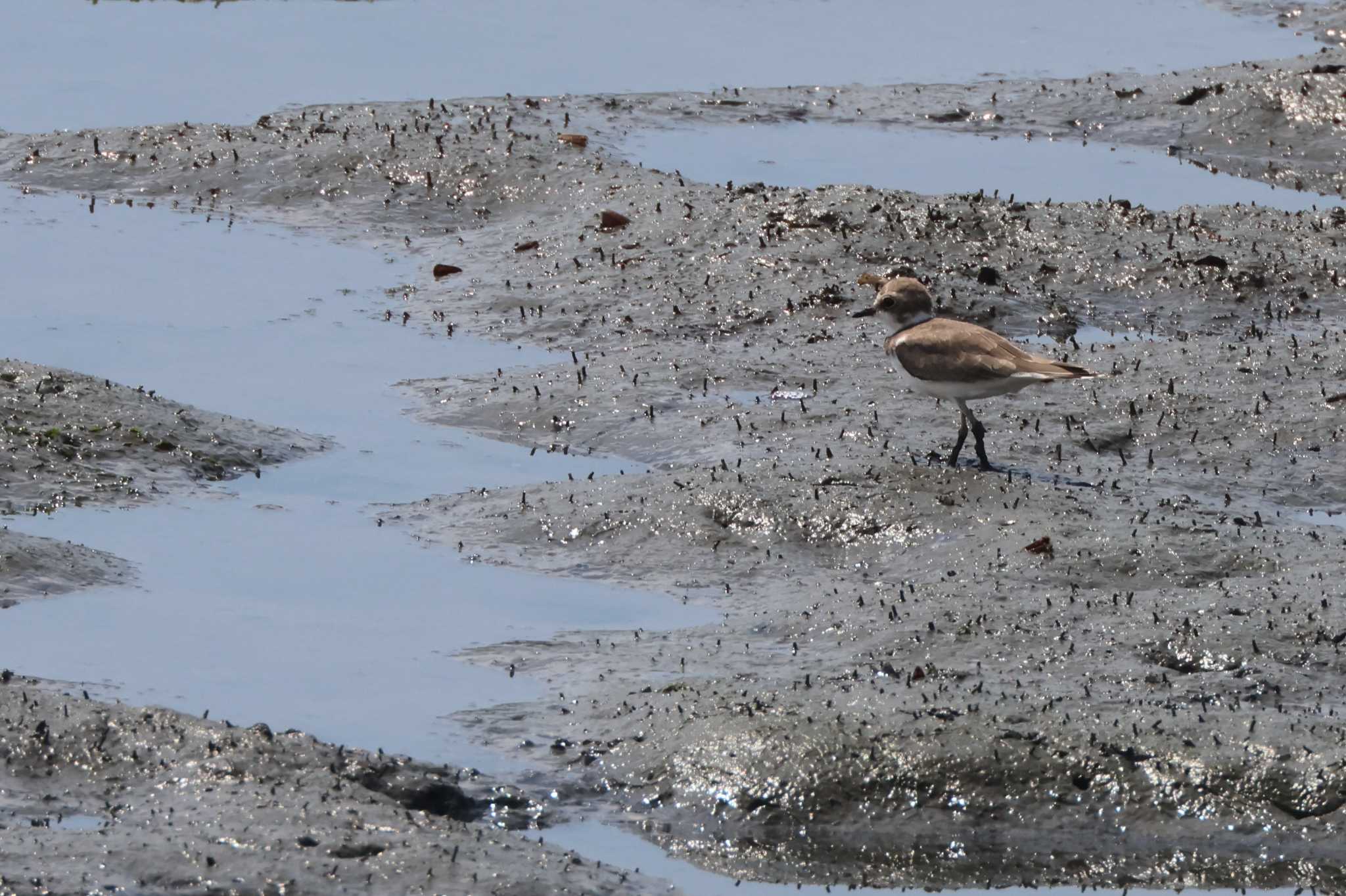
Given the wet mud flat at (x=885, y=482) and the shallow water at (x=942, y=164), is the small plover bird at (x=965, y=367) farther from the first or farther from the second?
the shallow water at (x=942, y=164)

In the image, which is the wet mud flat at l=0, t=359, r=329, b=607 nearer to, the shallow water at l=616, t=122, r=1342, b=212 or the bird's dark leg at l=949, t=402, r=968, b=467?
the bird's dark leg at l=949, t=402, r=968, b=467

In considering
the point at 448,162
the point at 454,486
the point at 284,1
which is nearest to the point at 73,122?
the point at 448,162

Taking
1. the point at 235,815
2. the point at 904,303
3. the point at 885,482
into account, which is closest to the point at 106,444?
the point at 885,482

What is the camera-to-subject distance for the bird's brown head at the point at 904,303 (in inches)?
439

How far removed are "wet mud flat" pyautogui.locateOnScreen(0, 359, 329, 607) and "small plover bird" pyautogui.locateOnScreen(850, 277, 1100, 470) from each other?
349 centimetres

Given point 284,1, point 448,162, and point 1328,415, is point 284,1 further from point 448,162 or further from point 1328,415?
point 1328,415

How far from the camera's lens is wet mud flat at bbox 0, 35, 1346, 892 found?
7.30m

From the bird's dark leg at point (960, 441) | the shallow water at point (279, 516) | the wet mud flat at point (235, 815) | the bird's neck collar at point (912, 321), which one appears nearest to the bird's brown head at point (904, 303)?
the bird's neck collar at point (912, 321)

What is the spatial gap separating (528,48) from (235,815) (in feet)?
51.9

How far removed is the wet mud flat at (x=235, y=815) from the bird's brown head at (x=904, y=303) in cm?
468

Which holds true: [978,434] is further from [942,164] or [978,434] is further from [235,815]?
[942,164]

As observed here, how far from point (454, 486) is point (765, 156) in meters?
7.48

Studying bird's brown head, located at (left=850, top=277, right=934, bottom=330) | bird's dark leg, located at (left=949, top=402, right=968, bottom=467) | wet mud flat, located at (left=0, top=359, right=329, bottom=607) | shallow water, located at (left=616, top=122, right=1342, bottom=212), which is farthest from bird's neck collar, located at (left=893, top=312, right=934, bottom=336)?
shallow water, located at (left=616, top=122, right=1342, bottom=212)

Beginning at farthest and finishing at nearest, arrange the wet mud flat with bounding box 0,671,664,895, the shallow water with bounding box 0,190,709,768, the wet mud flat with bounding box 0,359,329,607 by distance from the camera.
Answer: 1. the wet mud flat with bounding box 0,359,329,607
2. the shallow water with bounding box 0,190,709,768
3. the wet mud flat with bounding box 0,671,664,895
